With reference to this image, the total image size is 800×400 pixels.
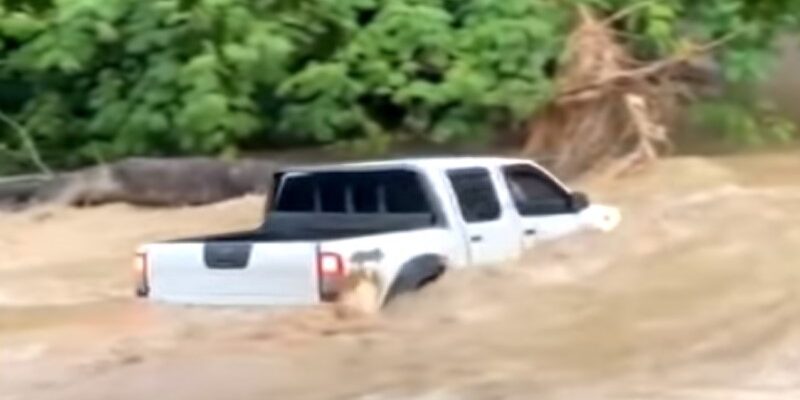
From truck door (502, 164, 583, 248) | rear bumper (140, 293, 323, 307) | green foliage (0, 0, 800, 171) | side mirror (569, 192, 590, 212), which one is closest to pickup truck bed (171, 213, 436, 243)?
rear bumper (140, 293, 323, 307)

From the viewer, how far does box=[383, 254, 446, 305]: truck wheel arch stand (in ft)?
38.3

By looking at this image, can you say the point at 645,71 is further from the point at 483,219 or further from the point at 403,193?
the point at 403,193

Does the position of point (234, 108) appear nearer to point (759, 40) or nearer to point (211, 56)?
point (211, 56)

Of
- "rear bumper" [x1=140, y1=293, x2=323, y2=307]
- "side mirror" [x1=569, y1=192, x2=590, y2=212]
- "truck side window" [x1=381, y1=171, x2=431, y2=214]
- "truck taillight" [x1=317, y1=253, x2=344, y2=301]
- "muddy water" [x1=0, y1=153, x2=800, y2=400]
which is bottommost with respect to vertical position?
"muddy water" [x1=0, y1=153, x2=800, y2=400]

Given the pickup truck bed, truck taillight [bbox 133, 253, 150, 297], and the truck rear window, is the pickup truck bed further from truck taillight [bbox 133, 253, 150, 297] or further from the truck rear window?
truck taillight [bbox 133, 253, 150, 297]

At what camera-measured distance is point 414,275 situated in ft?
38.7

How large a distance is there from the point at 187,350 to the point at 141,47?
10228 mm

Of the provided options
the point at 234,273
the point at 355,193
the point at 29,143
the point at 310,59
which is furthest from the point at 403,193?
the point at 29,143

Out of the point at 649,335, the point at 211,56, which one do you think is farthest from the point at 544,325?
the point at 211,56

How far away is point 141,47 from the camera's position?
2117 centimetres

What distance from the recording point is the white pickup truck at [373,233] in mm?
11250

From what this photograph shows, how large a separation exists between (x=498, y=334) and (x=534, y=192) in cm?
190

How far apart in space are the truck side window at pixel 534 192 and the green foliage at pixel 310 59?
6.81 m

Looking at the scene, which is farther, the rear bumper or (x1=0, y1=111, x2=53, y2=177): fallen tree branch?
(x1=0, y1=111, x2=53, y2=177): fallen tree branch
